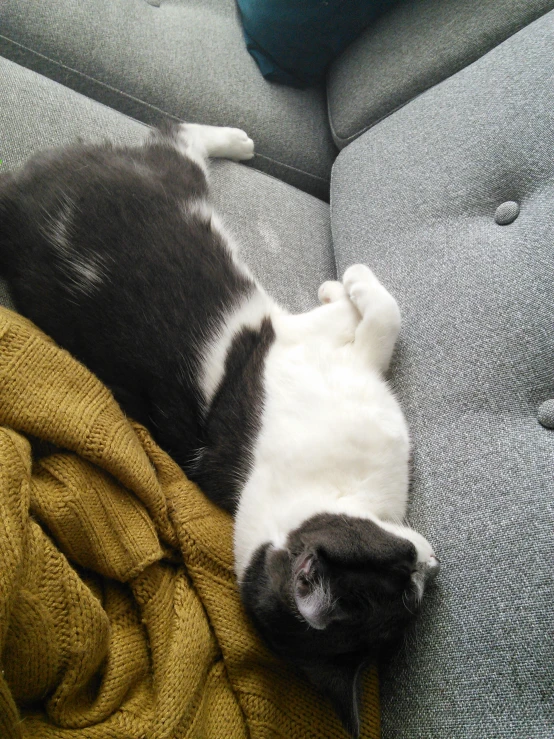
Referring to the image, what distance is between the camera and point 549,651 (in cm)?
68

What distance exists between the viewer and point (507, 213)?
104cm

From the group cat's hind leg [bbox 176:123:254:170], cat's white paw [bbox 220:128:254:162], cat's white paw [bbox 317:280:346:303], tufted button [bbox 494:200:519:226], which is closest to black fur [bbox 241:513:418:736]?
cat's white paw [bbox 317:280:346:303]

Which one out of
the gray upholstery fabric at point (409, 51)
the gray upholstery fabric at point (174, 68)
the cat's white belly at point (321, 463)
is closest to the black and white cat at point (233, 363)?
the cat's white belly at point (321, 463)

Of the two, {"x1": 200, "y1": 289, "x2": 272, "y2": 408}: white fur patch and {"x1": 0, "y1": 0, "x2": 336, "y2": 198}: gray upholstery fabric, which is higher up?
{"x1": 0, "y1": 0, "x2": 336, "y2": 198}: gray upholstery fabric

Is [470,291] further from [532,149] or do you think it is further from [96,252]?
[96,252]

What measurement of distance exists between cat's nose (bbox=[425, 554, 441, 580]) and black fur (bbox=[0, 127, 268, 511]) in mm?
388

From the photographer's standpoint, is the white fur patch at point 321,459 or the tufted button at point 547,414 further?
the white fur patch at point 321,459

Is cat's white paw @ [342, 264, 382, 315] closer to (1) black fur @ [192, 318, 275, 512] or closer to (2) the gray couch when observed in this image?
(2) the gray couch

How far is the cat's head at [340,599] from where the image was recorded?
754 millimetres

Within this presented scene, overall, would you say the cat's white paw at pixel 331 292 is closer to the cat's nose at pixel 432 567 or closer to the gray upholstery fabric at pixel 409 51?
the cat's nose at pixel 432 567

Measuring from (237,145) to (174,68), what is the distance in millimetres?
378

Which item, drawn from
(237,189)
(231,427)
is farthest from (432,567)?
(237,189)

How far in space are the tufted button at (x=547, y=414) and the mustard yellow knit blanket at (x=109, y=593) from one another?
1.81 ft

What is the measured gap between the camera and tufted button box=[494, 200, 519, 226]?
1032mm
